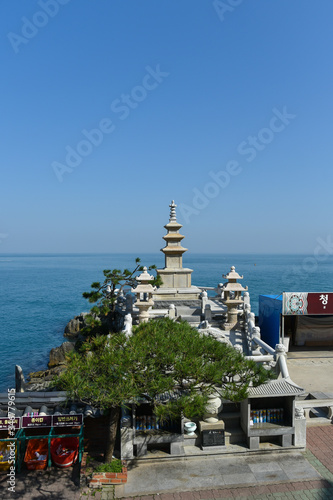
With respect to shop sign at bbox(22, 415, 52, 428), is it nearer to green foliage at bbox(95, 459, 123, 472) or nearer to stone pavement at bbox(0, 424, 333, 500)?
stone pavement at bbox(0, 424, 333, 500)

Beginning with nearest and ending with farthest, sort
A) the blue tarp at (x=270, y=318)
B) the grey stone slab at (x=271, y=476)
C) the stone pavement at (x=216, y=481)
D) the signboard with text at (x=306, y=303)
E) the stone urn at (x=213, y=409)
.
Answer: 1. the stone pavement at (x=216, y=481)
2. the grey stone slab at (x=271, y=476)
3. the stone urn at (x=213, y=409)
4. the signboard with text at (x=306, y=303)
5. the blue tarp at (x=270, y=318)

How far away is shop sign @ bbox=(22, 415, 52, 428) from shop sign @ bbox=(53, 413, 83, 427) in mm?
216

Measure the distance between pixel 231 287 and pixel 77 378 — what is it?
15.6 meters

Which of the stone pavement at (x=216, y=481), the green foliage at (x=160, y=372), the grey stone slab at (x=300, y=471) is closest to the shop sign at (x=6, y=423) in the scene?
the stone pavement at (x=216, y=481)

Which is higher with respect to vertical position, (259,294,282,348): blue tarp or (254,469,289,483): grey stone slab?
(259,294,282,348): blue tarp

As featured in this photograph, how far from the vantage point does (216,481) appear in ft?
37.6

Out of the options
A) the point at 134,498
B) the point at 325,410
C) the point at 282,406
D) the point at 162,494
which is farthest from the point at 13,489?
the point at 325,410

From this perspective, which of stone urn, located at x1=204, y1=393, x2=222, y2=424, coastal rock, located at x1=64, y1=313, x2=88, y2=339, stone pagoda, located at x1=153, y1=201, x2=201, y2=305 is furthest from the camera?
coastal rock, located at x1=64, y1=313, x2=88, y2=339

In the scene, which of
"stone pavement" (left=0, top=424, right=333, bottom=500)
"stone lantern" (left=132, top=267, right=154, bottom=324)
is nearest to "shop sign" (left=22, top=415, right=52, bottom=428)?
"stone pavement" (left=0, top=424, right=333, bottom=500)

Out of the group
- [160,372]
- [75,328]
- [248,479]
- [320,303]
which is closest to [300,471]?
[248,479]

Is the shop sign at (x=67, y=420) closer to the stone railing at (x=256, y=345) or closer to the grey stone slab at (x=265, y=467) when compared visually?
the grey stone slab at (x=265, y=467)

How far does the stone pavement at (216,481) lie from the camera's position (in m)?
10.8

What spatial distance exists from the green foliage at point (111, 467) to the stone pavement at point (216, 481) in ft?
1.56

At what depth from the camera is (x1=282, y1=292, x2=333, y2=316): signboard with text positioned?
23.2 metres
